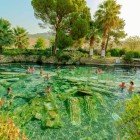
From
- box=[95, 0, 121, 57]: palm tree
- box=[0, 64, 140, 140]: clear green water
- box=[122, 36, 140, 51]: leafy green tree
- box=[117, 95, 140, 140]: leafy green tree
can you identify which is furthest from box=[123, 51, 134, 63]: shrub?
box=[117, 95, 140, 140]: leafy green tree

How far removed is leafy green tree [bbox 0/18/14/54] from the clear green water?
99.6 feet

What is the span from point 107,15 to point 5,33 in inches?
932

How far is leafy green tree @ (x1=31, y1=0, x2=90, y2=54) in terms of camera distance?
77250mm

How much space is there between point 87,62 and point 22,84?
33546 millimetres

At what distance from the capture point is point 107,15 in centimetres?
7925

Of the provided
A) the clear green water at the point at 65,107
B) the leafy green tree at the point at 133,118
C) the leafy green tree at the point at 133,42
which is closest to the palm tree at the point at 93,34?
the leafy green tree at the point at 133,42

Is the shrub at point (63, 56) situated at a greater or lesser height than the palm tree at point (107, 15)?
lesser

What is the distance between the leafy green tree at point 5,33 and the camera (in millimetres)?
76062

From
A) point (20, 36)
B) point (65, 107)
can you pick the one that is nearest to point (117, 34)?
point (20, 36)

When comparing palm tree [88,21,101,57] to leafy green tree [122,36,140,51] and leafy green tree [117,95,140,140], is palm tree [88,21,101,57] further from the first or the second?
leafy green tree [117,95,140,140]

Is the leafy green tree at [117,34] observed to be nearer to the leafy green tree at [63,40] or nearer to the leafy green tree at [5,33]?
the leafy green tree at [63,40]

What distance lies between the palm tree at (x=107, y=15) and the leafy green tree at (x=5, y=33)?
67.7 feet

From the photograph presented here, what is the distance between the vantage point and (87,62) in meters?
74.3

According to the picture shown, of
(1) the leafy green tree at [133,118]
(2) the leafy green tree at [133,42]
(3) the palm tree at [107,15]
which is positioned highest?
(3) the palm tree at [107,15]
